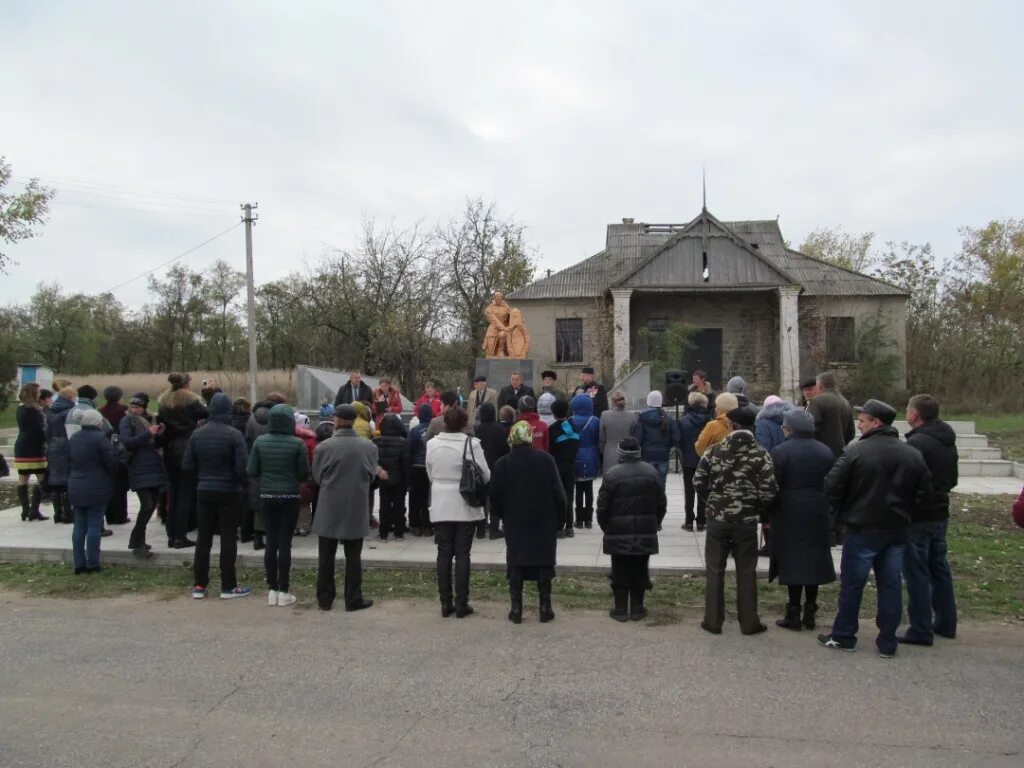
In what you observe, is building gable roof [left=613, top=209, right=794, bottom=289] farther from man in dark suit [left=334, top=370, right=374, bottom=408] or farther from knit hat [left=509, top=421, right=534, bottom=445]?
knit hat [left=509, top=421, right=534, bottom=445]

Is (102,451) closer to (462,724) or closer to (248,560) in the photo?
(248,560)

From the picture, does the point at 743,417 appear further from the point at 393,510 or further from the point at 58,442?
the point at 58,442

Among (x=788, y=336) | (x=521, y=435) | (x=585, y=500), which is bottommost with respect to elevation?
(x=585, y=500)

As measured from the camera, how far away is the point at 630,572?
6547 millimetres

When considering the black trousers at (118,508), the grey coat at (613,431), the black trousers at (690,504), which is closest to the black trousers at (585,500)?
the grey coat at (613,431)

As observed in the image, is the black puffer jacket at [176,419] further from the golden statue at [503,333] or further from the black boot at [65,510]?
the golden statue at [503,333]

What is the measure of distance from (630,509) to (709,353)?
26.0 meters

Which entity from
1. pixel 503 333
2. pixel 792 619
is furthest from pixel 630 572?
pixel 503 333

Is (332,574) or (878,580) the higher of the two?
(878,580)

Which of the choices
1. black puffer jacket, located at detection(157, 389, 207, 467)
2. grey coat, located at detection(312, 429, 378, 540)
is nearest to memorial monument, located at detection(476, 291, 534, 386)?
black puffer jacket, located at detection(157, 389, 207, 467)

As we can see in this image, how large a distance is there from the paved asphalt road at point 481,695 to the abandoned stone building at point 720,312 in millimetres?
23594

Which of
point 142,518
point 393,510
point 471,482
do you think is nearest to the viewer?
point 471,482

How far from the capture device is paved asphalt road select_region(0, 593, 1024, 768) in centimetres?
409

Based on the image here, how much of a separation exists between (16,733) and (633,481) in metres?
4.41
